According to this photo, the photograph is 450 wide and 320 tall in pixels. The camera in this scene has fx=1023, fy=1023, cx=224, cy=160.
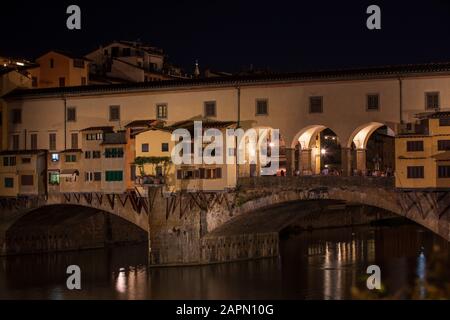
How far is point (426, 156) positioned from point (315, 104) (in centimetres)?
668

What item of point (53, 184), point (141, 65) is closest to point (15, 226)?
point (53, 184)

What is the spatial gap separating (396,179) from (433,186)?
5.33 ft

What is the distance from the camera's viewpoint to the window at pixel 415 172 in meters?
42.7

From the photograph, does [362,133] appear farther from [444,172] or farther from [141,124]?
[141,124]

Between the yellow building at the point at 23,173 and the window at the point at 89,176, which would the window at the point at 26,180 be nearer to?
the yellow building at the point at 23,173

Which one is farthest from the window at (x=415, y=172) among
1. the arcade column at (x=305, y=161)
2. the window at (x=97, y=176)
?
the window at (x=97, y=176)

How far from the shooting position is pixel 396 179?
43.1 m

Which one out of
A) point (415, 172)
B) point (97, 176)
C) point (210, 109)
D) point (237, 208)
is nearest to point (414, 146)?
point (415, 172)

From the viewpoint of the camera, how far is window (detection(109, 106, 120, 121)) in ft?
174

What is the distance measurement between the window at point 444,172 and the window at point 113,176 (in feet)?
55.5

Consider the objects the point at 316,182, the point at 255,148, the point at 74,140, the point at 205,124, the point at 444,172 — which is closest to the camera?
the point at 444,172

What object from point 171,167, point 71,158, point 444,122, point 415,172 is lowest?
point 415,172

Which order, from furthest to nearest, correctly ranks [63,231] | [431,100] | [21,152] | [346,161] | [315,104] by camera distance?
1. [63,231]
2. [21,152]
3. [315,104]
4. [346,161]
5. [431,100]

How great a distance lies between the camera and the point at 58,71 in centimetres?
6244
